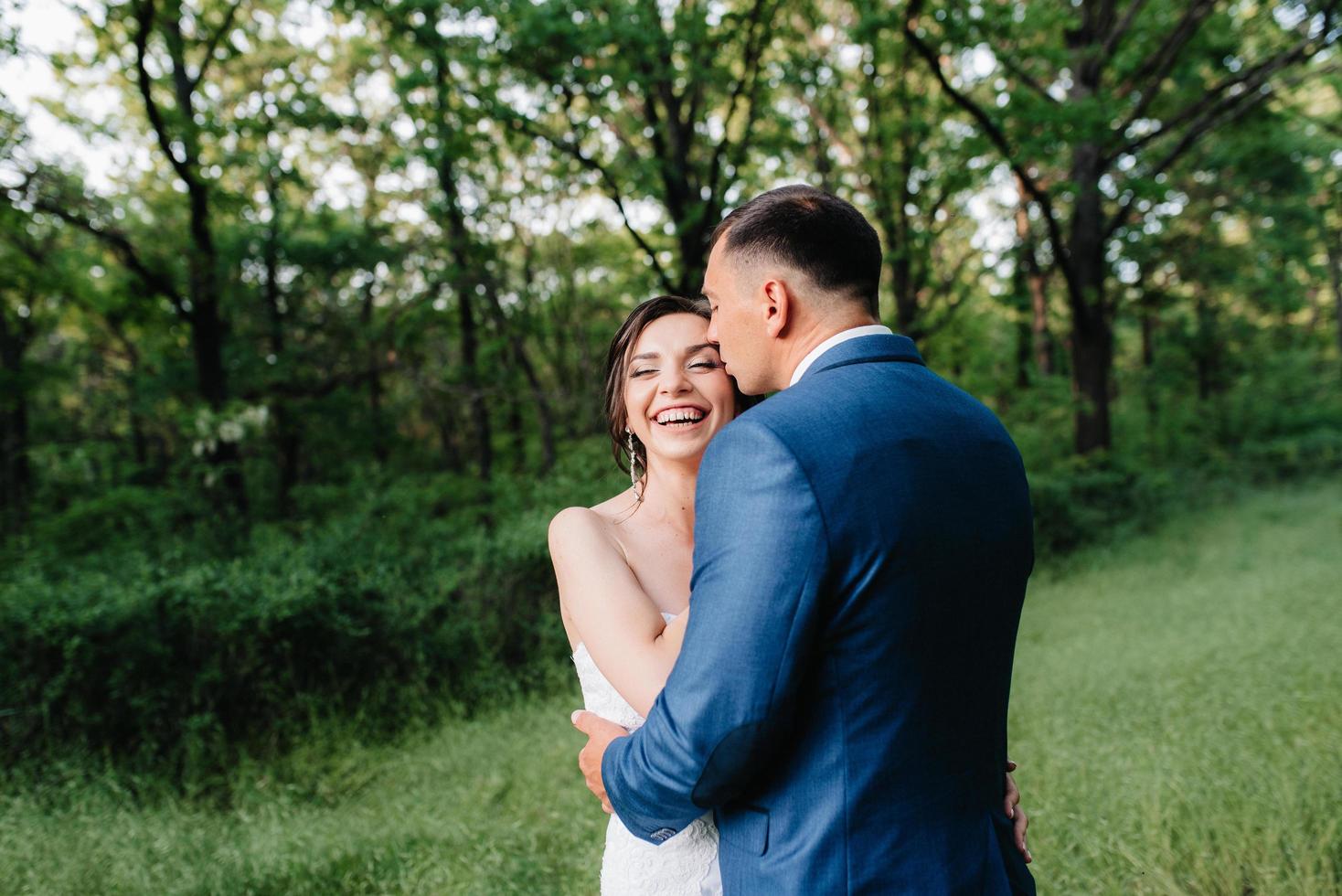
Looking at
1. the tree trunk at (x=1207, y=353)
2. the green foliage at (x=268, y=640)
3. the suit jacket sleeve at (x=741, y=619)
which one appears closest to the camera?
the suit jacket sleeve at (x=741, y=619)

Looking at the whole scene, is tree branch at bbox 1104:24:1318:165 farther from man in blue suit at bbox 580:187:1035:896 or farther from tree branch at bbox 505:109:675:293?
man in blue suit at bbox 580:187:1035:896

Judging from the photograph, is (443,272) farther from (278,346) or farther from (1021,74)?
(1021,74)

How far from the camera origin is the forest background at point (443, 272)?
20.3 ft

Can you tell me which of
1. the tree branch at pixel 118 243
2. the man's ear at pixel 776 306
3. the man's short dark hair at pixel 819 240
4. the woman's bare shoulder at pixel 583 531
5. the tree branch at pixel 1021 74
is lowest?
the woman's bare shoulder at pixel 583 531

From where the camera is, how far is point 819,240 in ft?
5.08

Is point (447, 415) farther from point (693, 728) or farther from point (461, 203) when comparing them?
point (693, 728)

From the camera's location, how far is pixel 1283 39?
11094mm

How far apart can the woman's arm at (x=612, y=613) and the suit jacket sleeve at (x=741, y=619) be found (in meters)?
0.26

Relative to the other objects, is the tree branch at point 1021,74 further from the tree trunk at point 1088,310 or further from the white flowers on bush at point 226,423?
the white flowers on bush at point 226,423

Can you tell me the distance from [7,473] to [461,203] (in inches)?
352

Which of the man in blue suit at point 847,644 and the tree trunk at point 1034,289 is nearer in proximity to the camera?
the man in blue suit at point 847,644

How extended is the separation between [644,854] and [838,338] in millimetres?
1313

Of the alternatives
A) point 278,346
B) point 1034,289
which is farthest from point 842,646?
point 1034,289

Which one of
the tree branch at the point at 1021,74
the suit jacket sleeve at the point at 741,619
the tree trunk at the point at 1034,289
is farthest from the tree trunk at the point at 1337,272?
the suit jacket sleeve at the point at 741,619
